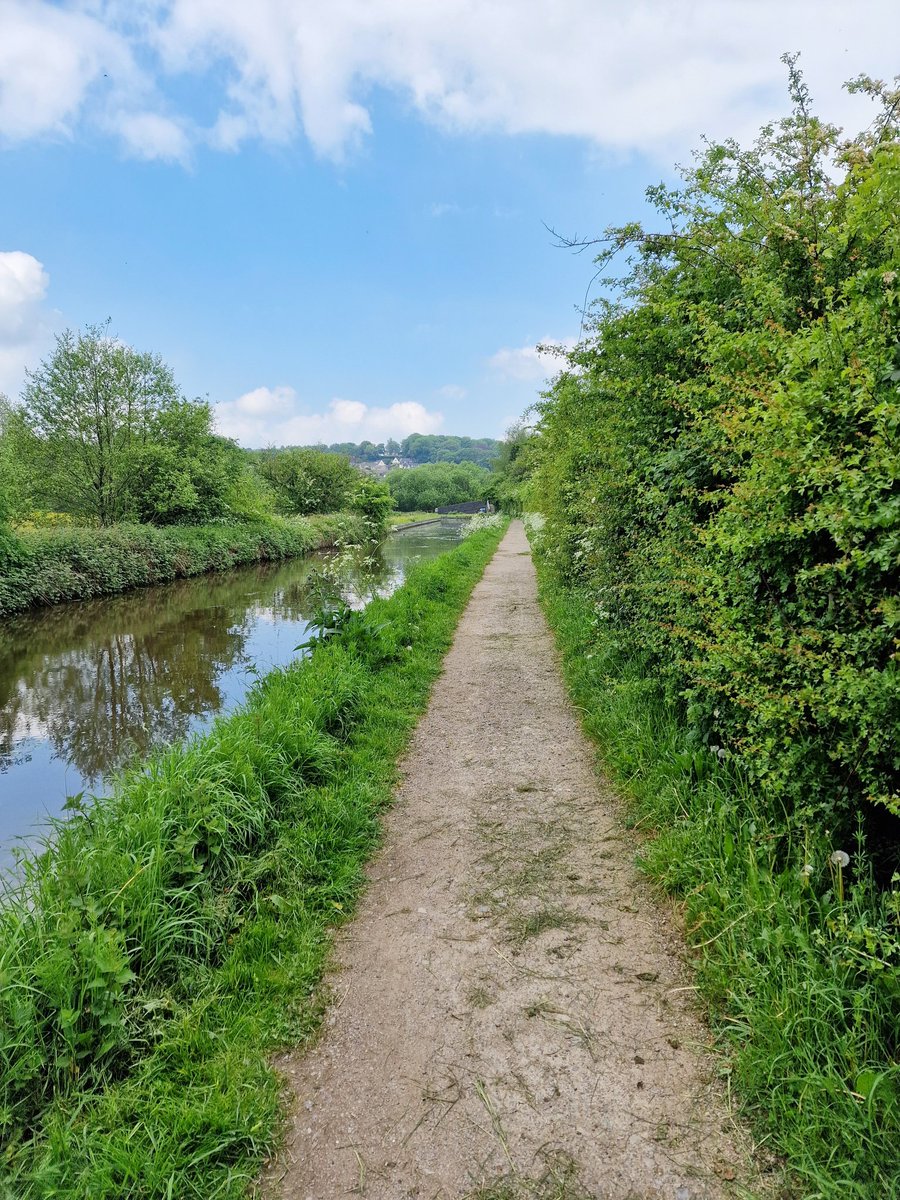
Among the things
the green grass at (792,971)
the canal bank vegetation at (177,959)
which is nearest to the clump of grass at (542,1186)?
the green grass at (792,971)

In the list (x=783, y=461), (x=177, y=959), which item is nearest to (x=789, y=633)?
(x=783, y=461)

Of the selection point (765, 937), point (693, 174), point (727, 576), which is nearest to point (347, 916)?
point (765, 937)

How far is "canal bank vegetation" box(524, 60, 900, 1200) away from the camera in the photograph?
6.31ft

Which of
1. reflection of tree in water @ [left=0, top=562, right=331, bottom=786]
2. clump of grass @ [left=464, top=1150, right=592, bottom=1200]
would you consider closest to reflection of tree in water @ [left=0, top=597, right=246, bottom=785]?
reflection of tree in water @ [left=0, top=562, right=331, bottom=786]

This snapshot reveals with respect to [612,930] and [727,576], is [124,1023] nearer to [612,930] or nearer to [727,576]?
[612,930]

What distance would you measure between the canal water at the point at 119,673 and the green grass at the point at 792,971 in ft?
15.0

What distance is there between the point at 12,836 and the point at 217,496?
78.9 ft

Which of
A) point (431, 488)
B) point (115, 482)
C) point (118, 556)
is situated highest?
point (431, 488)

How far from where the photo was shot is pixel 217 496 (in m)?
26.8

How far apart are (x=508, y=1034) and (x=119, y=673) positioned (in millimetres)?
9427

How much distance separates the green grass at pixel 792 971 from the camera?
5.74 feet

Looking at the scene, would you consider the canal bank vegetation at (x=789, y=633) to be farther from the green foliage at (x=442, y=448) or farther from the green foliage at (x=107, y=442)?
the green foliage at (x=442, y=448)

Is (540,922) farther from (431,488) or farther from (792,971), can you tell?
(431,488)

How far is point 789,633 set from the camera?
2.54 metres
